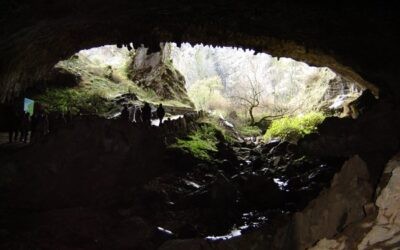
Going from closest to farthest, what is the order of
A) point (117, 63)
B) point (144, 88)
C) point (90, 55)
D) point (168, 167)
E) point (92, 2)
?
Answer: 1. point (92, 2)
2. point (168, 167)
3. point (144, 88)
4. point (117, 63)
5. point (90, 55)

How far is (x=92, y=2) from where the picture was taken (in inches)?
386

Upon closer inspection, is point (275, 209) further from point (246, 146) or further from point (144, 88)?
point (144, 88)

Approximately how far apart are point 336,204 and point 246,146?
15.4 meters

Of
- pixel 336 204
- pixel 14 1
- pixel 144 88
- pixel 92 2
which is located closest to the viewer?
pixel 336 204

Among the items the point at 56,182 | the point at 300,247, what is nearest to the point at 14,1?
the point at 56,182

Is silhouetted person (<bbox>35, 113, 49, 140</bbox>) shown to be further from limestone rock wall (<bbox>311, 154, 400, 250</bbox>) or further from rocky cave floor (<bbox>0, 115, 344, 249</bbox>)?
limestone rock wall (<bbox>311, 154, 400, 250</bbox>)

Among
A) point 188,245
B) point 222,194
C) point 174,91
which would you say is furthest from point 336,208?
point 174,91

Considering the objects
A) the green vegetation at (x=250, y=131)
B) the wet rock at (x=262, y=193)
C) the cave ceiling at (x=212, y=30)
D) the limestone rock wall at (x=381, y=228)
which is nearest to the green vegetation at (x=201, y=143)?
the wet rock at (x=262, y=193)

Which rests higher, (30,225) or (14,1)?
(14,1)

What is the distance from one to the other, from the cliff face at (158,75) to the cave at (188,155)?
33.3 feet

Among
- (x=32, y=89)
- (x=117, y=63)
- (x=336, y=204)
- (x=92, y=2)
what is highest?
(x=117, y=63)

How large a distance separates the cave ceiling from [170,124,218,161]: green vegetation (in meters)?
4.34

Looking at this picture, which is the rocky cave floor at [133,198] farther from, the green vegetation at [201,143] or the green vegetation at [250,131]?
the green vegetation at [250,131]

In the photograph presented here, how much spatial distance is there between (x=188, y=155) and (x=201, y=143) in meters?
1.52
